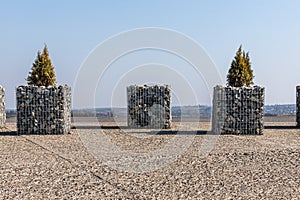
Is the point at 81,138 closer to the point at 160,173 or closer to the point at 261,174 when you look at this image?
the point at 160,173

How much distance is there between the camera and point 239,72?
18.7m

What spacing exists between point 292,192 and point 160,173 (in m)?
2.05

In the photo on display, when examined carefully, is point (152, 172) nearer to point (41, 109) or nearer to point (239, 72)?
point (41, 109)

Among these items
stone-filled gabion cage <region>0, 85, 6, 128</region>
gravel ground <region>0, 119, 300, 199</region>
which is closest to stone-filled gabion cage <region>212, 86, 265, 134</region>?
gravel ground <region>0, 119, 300, 199</region>

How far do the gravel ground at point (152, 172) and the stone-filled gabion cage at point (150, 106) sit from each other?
12.2 ft

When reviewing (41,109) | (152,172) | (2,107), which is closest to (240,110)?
(41,109)

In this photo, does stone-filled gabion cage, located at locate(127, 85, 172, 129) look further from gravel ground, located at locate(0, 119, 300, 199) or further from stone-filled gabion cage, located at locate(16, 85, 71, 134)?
gravel ground, located at locate(0, 119, 300, 199)

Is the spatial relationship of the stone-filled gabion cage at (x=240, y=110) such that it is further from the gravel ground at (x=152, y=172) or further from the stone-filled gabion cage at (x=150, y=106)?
the stone-filled gabion cage at (x=150, y=106)

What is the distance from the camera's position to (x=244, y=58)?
19156 millimetres

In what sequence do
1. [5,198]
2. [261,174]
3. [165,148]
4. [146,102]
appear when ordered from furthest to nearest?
[146,102]
[165,148]
[261,174]
[5,198]

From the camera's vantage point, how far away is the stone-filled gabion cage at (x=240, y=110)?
1269cm

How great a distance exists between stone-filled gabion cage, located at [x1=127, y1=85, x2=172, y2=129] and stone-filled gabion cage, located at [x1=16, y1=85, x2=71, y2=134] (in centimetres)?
268

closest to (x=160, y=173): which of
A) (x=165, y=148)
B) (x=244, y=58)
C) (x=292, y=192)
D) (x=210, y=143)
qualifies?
(x=292, y=192)

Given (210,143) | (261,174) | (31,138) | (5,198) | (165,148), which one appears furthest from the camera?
(31,138)
